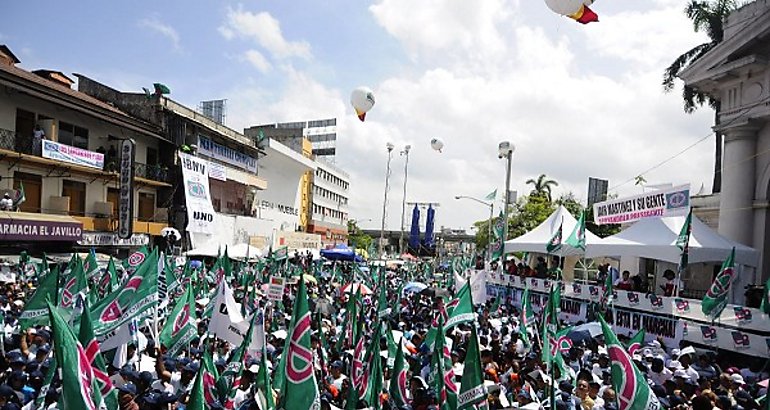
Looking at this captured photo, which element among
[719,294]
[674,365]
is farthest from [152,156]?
[674,365]

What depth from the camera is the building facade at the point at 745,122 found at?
705 inches

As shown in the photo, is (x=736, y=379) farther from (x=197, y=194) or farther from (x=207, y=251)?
(x=197, y=194)

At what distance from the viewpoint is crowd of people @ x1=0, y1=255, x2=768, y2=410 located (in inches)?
292

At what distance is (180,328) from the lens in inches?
366

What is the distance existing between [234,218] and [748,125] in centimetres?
2680

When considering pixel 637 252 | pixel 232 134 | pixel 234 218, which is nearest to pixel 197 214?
pixel 234 218

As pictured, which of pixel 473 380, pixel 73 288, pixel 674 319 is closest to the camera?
pixel 473 380

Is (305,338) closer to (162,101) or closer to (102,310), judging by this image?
(102,310)

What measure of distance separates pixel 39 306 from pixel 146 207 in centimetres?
2327

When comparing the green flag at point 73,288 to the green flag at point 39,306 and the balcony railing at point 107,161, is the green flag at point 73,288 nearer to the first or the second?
the green flag at point 39,306

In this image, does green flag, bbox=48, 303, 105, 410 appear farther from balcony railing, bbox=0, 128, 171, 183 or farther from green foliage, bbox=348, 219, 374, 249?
green foliage, bbox=348, 219, 374, 249

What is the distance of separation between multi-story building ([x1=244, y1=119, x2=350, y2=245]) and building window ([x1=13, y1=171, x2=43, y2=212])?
29.8 meters

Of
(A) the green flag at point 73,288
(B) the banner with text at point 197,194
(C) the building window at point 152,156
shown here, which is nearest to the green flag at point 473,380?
(A) the green flag at point 73,288

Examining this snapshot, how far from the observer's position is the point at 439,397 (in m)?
7.17
